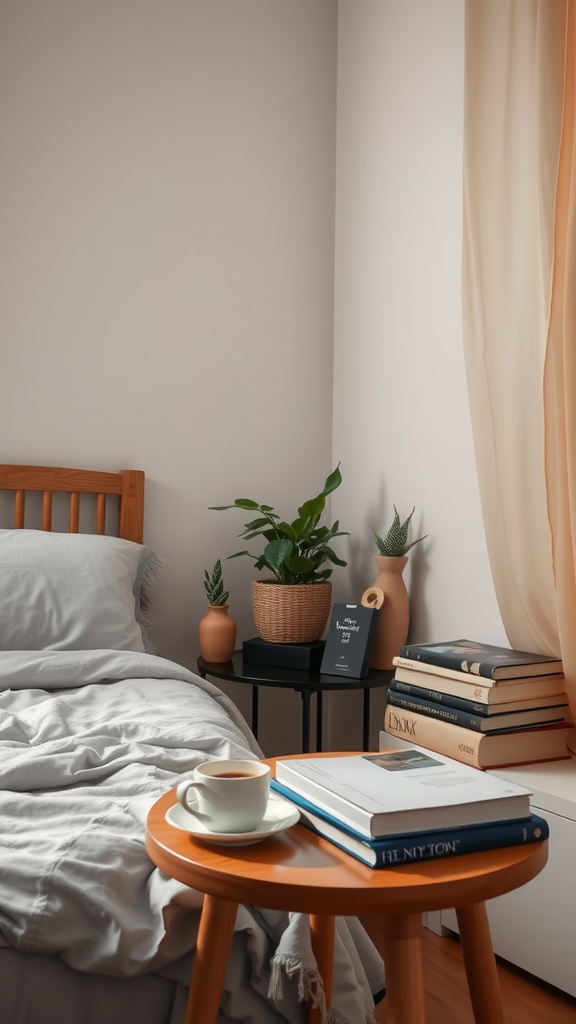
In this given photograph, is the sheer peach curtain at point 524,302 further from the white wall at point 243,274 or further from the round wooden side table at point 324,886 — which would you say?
the round wooden side table at point 324,886

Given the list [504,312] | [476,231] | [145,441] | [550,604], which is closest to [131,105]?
[145,441]

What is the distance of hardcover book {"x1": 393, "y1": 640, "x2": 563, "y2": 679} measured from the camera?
1.59 meters

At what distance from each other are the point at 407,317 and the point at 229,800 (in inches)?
69.9

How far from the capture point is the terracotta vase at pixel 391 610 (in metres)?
2.19

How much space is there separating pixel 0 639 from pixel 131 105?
1.59 m

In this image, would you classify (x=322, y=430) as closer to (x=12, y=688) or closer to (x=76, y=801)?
(x=12, y=688)

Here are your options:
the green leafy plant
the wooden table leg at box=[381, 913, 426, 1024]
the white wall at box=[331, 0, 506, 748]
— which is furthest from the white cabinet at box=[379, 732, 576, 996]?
the green leafy plant

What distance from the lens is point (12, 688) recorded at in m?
1.66

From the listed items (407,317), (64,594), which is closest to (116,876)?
(64,594)

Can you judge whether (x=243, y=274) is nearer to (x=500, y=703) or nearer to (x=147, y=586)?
(x=147, y=586)

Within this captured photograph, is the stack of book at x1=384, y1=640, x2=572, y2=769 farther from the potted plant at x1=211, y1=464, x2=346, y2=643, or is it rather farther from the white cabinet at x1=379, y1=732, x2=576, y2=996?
the potted plant at x1=211, y1=464, x2=346, y2=643

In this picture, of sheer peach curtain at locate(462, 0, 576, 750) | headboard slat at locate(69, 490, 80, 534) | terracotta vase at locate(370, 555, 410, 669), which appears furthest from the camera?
headboard slat at locate(69, 490, 80, 534)

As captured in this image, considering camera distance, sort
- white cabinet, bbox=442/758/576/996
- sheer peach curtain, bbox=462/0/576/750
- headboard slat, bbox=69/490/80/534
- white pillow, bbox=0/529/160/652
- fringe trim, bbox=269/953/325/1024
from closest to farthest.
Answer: fringe trim, bbox=269/953/325/1024, white cabinet, bbox=442/758/576/996, sheer peach curtain, bbox=462/0/576/750, white pillow, bbox=0/529/160/652, headboard slat, bbox=69/490/80/534

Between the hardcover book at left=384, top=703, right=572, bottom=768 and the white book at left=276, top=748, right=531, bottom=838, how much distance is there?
0.64 m
